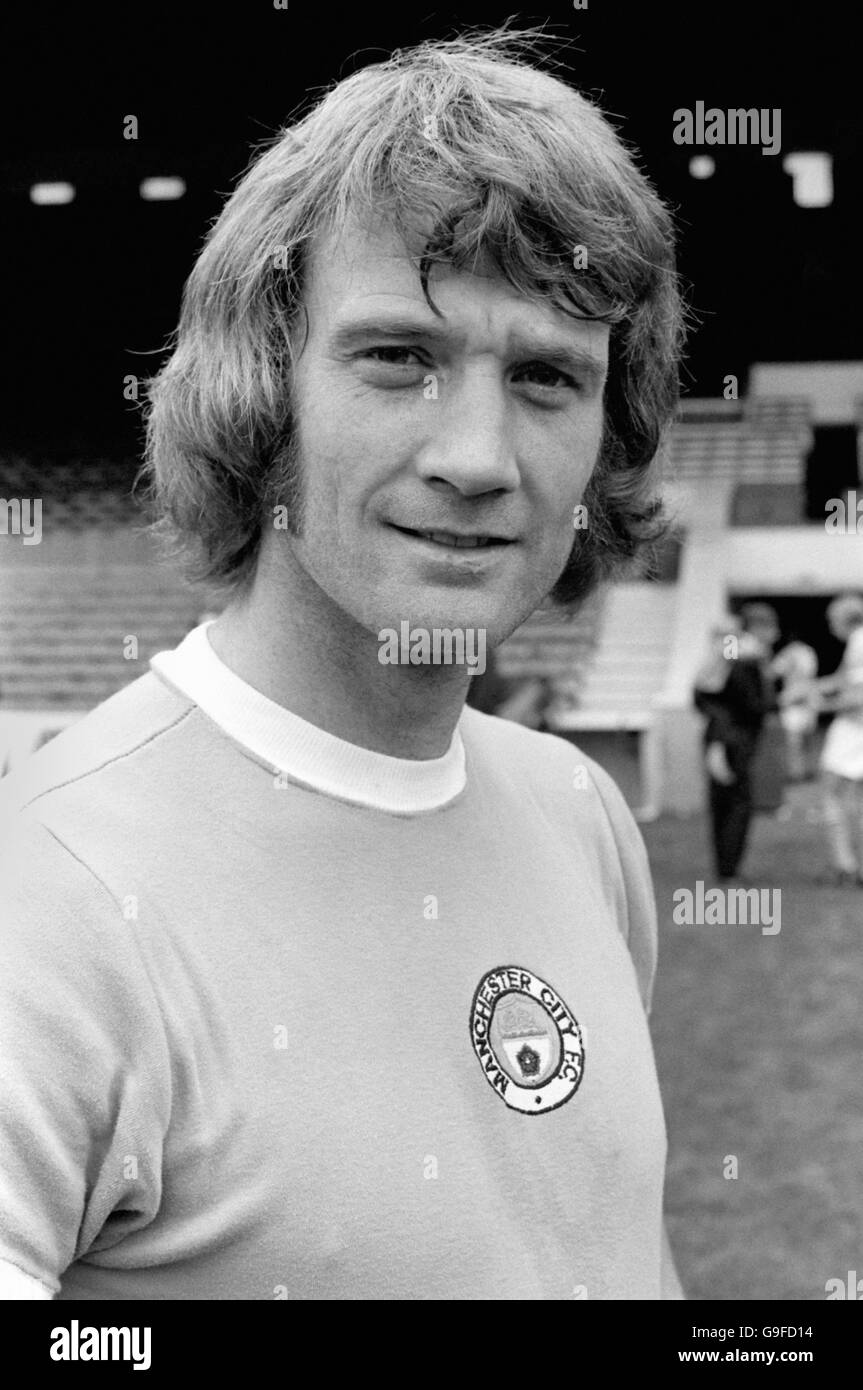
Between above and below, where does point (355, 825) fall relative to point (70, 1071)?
above

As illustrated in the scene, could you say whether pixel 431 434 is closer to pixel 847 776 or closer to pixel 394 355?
pixel 394 355

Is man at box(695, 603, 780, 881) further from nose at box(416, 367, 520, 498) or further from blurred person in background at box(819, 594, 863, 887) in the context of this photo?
nose at box(416, 367, 520, 498)

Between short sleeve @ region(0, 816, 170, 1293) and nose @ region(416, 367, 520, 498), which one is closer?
short sleeve @ region(0, 816, 170, 1293)

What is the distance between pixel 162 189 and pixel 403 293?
14.7 m

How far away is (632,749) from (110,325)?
8.00m

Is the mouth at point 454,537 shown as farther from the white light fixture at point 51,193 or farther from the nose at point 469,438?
the white light fixture at point 51,193

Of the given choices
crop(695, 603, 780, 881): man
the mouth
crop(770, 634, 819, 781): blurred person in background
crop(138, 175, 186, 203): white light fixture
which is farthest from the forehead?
crop(770, 634, 819, 781): blurred person in background

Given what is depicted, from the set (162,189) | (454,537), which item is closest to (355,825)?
(454,537)

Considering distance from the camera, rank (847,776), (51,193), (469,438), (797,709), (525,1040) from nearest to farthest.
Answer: (469,438)
(525,1040)
(847,776)
(51,193)
(797,709)

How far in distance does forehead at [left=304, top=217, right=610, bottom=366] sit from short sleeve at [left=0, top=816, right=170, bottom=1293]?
0.43 meters

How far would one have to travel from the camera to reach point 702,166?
14.7 m

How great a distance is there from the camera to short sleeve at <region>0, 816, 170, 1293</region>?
97cm

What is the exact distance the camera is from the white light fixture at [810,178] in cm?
1425

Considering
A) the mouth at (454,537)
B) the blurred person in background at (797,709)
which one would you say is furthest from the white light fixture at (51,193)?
the mouth at (454,537)
